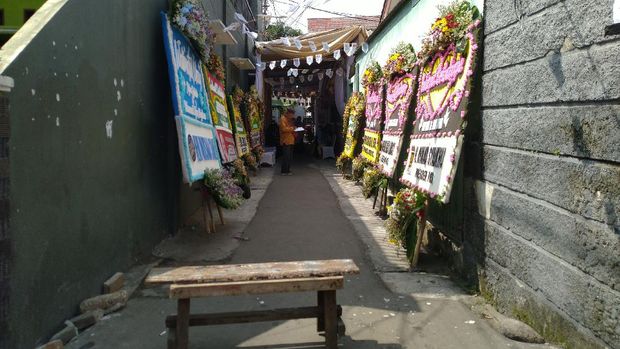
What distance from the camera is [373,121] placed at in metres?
9.28

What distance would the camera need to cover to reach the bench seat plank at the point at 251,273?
10.2 ft

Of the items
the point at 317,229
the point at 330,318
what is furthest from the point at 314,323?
the point at 317,229

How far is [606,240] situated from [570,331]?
0.73 metres

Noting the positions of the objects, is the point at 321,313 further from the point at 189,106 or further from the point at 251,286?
the point at 189,106

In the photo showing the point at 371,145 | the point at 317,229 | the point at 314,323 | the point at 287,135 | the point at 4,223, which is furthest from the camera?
the point at 287,135

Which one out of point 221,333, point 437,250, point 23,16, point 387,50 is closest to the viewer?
point 221,333

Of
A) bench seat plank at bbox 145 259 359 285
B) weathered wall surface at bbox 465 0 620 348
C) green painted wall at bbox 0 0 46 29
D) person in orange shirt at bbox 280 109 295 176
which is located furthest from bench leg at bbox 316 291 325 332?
person in orange shirt at bbox 280 109 295 176

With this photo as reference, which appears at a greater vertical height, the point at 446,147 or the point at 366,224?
the point at 446,147

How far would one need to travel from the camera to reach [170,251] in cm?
582

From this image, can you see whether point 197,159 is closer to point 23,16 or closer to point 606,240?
point 23,16

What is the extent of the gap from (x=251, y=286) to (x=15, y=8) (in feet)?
17.7

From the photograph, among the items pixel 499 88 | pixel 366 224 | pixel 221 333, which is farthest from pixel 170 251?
pixel 499 88

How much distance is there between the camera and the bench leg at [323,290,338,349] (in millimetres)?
3275

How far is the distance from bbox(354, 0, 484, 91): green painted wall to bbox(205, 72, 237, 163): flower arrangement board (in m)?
3.35
